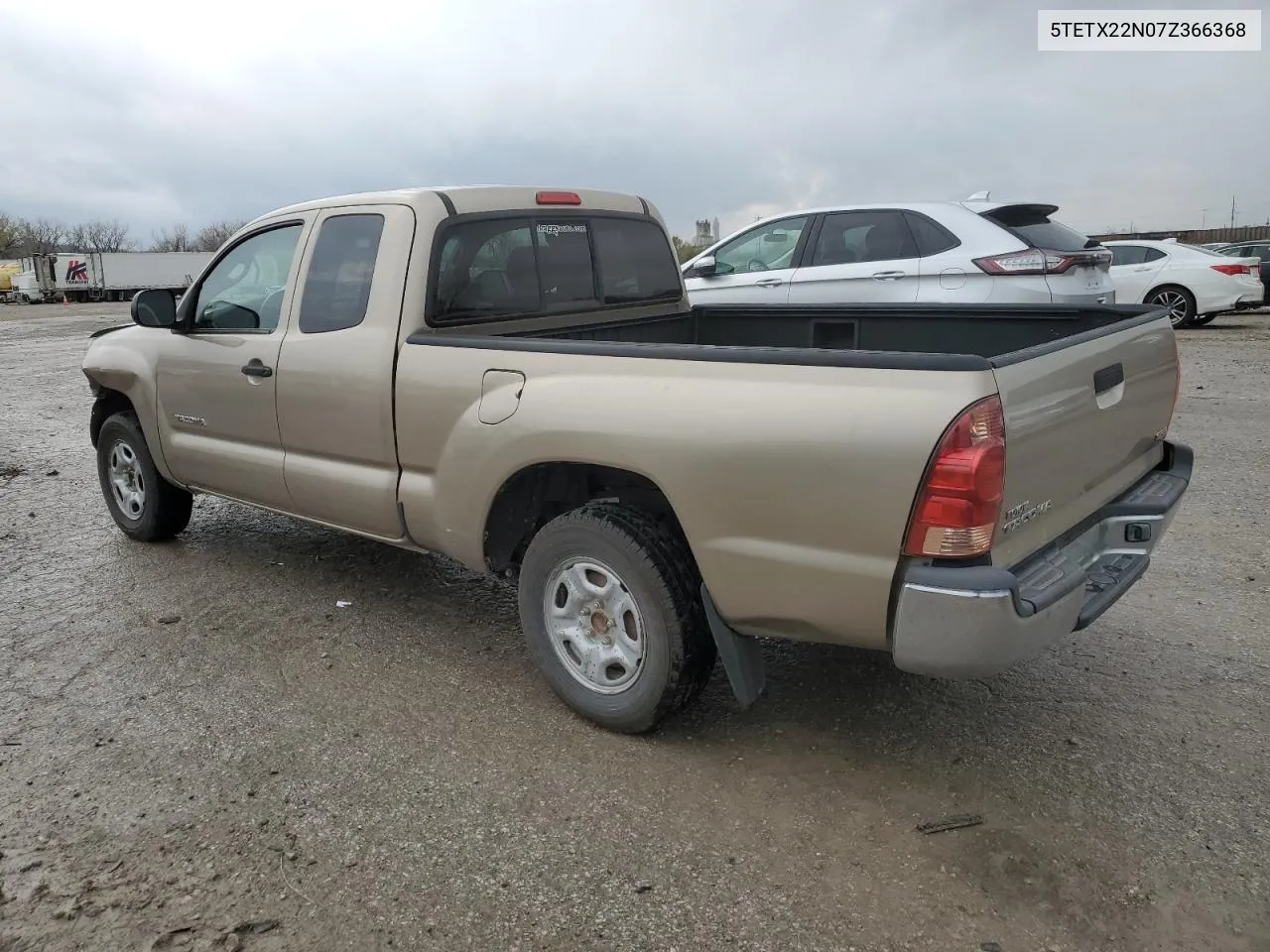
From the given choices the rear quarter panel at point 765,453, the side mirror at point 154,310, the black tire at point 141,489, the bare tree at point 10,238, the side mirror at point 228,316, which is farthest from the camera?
the bare tree at point 10,238

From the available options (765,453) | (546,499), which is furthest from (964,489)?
(546,499)

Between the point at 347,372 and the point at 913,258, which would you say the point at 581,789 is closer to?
the point at 347,372

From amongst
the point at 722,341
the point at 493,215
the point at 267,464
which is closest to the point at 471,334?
the point at 493,215

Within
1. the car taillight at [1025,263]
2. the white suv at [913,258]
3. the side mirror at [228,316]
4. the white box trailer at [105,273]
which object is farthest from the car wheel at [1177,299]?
the white box trailer at [105,273]

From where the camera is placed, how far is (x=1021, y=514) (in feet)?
8.58

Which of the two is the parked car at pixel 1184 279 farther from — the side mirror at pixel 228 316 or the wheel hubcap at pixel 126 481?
the wheel hubcap at pixel 126 481

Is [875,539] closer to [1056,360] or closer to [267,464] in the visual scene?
[1056,360]

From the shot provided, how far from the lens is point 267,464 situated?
4.40 meters

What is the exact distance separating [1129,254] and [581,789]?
1512 centimetres

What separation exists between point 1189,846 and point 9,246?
91.0 meters

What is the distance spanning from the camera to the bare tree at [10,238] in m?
74.8

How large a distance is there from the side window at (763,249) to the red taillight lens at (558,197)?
4.54 m

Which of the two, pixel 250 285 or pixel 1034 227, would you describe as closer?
pixel 250 285

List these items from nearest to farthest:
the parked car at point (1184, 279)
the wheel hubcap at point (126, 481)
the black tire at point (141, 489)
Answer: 1. the black tire at point (141, 489)
2. the wheel hubcap at point (126, 481)
3. the parked car at point (1184, 279)
